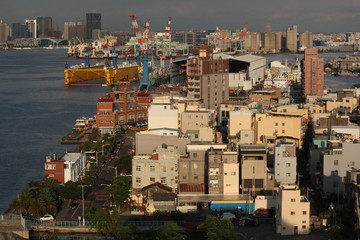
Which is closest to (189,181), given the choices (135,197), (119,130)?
(135,197)

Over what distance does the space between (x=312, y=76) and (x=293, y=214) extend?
Answer: 7.54 metres

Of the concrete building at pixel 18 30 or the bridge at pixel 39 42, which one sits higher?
the concrete building at pixel 18 30

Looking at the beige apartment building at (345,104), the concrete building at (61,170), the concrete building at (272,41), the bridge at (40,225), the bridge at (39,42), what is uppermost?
the bridge at (39,42)

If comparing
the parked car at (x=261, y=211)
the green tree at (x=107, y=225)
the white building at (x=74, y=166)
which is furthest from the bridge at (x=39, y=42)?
the green tree at (x=107, y=225)

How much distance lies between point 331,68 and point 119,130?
15.0 meters

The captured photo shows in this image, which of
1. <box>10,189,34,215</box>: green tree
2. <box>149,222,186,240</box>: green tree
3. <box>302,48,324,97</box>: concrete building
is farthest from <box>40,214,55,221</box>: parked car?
<box>302,48,324,97</box>: concrete building

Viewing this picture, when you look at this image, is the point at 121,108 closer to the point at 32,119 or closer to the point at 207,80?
the point at 207,80

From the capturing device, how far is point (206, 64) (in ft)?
35.7

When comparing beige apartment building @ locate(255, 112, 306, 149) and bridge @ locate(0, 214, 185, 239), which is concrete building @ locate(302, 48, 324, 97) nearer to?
beige apartment building @ locate(255, 112, 306, 149)

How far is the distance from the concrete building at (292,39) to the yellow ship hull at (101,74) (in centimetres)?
2052

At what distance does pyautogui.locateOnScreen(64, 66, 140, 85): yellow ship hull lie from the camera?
20078mm

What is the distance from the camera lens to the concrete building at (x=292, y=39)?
40969 millimetres

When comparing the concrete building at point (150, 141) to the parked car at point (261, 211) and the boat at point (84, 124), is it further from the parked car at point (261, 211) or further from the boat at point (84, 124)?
the boat at point (84, 124)

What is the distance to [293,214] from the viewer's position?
16.2 feet
